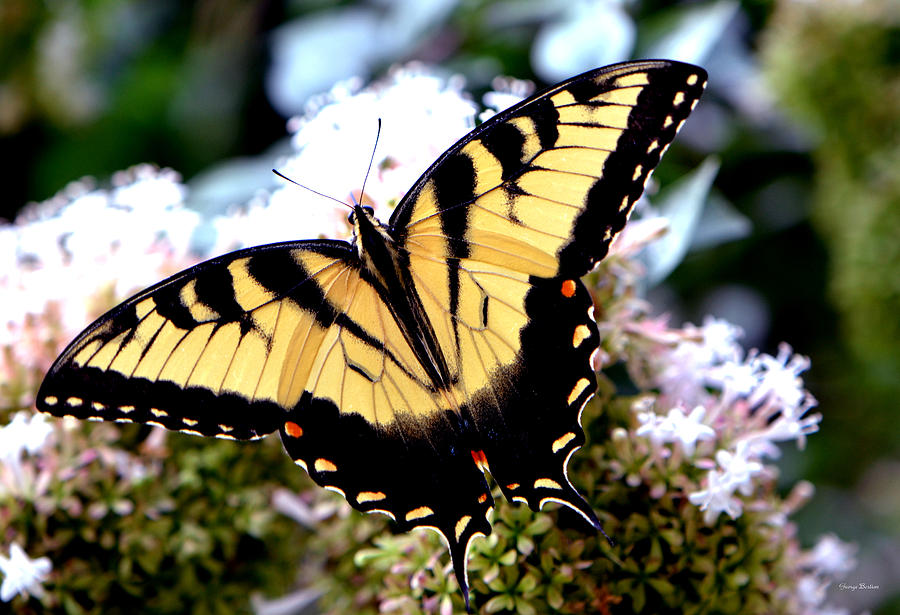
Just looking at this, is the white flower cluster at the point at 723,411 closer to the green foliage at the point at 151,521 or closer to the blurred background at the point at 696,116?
the blurred background at the point at 696,116

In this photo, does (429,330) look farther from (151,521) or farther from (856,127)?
(856,127)

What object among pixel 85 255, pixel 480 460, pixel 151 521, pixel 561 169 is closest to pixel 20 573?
pixel 151 521

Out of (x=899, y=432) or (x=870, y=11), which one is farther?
(x=899, y=432)

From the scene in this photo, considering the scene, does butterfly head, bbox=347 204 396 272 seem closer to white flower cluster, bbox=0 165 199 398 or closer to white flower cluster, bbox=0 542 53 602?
white flower cluster, bbox=0 165 199 398

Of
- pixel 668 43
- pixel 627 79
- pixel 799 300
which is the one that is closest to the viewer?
pixel 627 79

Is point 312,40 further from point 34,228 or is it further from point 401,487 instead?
point 401,487

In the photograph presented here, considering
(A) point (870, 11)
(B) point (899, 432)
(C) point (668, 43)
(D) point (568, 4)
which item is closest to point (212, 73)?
(D) point (568, 4)

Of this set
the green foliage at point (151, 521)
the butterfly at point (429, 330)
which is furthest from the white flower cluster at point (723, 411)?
the green foliage at point (151, 521)
